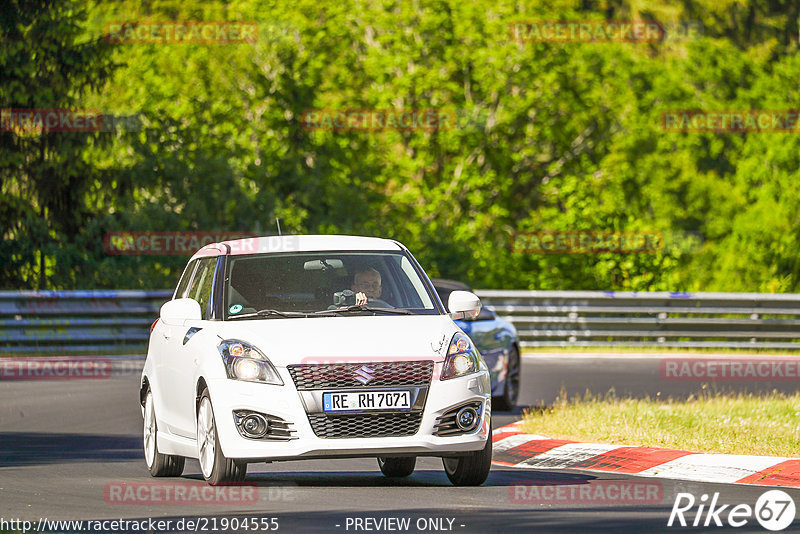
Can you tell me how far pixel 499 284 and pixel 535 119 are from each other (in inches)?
367

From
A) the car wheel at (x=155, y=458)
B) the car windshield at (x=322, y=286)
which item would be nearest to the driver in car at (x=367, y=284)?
the car windshield at (x=322, y=286)

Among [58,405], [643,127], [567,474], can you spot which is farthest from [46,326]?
[643,127]

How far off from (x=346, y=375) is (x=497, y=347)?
26.1 ft

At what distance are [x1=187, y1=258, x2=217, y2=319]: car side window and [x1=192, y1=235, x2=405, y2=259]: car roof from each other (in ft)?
0.34

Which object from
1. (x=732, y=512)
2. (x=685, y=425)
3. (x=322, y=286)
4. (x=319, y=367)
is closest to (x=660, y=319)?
(x=685, y=425)

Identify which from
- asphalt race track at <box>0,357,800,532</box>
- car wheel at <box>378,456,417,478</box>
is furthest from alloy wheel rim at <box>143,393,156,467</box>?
car wheel at <box>378,456,417,478</box>

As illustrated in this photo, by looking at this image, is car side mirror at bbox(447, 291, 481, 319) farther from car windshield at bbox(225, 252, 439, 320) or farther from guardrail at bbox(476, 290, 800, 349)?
guardrail at bbox(476, 290, 800, 349)

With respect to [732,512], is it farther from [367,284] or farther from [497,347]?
[497,347]

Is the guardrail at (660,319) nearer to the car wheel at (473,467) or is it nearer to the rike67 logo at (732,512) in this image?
the car wheel at (473,467)

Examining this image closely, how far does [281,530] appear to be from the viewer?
8609mm

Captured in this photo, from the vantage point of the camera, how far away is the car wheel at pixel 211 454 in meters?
10.2

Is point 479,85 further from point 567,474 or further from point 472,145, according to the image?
point 567,474

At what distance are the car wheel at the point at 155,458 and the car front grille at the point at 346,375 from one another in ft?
6.49

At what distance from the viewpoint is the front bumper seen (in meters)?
9.98
